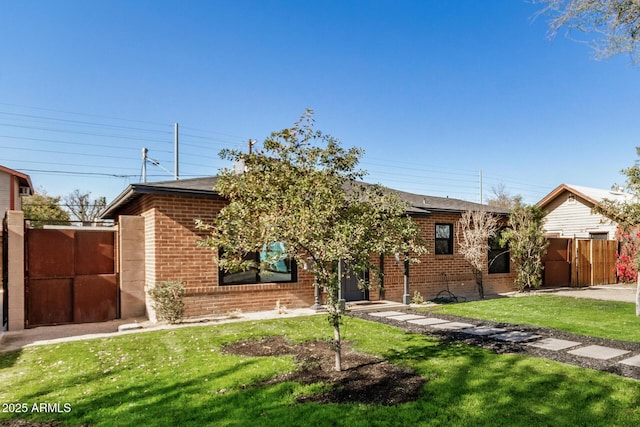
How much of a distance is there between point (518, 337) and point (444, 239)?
21.1ft

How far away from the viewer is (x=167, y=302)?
27.0 ft

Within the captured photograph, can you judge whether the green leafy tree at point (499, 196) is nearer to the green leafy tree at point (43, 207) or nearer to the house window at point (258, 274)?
the house window at point (258, 274)

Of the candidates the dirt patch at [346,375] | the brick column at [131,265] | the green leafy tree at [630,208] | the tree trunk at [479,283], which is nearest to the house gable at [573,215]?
the tree trunk at [479,283]

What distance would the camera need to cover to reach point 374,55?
14523 mm

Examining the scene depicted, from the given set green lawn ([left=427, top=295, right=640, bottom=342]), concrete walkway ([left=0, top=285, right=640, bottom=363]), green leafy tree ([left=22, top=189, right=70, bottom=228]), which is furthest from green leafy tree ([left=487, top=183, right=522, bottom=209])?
green leafy tree ([left=22, top=189, right=70, bottom=228])

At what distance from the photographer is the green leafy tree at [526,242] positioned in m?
13.8

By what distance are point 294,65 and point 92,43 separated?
816 centimetres

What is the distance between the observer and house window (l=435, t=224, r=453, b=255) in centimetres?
1311

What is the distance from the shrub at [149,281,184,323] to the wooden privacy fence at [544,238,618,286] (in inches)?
588

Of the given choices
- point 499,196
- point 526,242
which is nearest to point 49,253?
point 526,242

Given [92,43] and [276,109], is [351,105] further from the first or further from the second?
[92,43]

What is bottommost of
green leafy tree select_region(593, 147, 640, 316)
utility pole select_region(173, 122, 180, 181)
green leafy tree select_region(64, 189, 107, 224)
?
green leafy tree select_region(593, 147, 640, 316)

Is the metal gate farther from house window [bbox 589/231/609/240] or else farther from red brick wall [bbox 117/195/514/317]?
house window [bbox 589/231/609/240]

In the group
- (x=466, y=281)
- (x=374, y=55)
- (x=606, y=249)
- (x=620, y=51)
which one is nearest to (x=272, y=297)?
(x=466, y=281)
